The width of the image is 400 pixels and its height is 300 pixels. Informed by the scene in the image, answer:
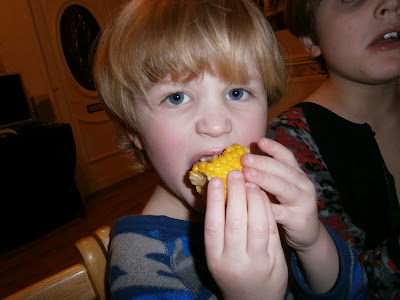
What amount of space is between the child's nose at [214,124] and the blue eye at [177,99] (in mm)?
87

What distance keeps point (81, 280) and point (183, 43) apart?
734 mm

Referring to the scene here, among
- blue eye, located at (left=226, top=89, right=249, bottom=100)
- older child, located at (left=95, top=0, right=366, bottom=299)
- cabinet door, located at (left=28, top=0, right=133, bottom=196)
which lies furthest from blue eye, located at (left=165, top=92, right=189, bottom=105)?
cabinet door, located at (left=28, top=0, right=133, bottom=196)

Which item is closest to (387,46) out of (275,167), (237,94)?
(237,94)

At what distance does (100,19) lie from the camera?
438 cm

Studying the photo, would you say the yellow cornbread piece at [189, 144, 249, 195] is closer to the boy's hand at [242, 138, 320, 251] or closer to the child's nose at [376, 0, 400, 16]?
the boy's hand at [242, 138, 320, 251]

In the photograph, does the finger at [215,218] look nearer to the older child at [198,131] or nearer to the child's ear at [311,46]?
the older child at [198,131]

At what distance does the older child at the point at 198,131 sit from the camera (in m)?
0.69

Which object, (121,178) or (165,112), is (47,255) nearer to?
(121,178)

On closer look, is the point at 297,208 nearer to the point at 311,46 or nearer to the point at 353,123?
the point at 353,123

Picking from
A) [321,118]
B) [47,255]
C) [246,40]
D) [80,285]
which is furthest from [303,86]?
[47,255]

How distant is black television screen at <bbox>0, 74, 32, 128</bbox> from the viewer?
323 cm

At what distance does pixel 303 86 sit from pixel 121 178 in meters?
3.29

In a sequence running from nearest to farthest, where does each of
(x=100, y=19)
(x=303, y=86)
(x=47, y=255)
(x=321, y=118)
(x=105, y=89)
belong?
(x=105, y=89), (x=321, y=118), (x=47, y=255), (x=303, y=86), (x=100, y=19)

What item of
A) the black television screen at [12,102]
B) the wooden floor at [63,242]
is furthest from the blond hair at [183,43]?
the black television screen at [12,102]
